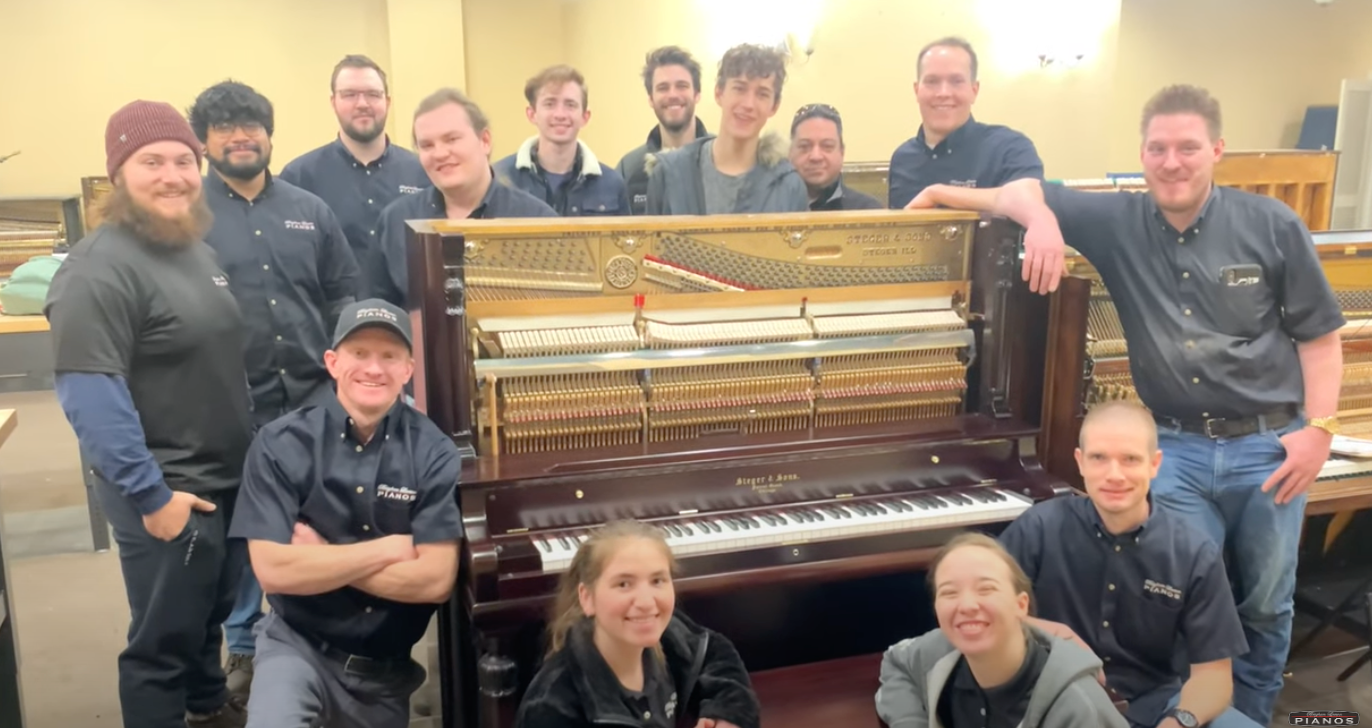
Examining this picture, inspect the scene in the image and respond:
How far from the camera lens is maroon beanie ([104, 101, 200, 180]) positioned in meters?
2.56

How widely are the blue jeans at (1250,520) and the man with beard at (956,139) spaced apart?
3.19ft

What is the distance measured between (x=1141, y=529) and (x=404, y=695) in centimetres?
175

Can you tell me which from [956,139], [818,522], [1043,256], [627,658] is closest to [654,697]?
[627,658]

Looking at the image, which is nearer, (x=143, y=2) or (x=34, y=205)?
(x=34, y=205)

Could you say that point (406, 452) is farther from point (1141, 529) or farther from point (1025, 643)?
point (1141, 529)

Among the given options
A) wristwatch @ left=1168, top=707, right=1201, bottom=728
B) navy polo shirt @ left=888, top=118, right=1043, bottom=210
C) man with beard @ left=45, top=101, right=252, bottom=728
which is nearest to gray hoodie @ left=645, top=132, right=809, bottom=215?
navy polo shirt @ left=888, top=118, right=1043, bottom=210

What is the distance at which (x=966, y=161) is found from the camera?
3320mm

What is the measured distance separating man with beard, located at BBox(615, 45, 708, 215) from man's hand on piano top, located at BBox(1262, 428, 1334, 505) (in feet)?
7.54

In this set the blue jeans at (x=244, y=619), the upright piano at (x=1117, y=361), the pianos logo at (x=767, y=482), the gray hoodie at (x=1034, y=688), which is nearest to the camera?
the gray hoodie at (x=1034, y=688)

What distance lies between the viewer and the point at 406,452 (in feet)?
7.72

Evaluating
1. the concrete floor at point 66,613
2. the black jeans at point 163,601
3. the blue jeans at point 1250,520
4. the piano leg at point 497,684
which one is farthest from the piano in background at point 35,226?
the blue jeans at point 1250,520

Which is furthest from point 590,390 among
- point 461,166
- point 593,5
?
point 593,5

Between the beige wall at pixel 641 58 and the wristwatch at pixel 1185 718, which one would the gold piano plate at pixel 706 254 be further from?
the beige wall at pixel 641 58

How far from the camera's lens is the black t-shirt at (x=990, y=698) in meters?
1.99
